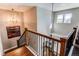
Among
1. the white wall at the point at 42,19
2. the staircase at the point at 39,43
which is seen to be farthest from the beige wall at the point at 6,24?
the white wall at the point at 42,19

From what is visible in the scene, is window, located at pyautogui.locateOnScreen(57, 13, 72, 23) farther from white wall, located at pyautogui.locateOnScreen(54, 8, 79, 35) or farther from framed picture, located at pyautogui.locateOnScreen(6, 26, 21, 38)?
framed picture, located at pyautogui.locateOnScreen(6, 26, 21, 38)

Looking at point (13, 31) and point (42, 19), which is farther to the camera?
point (13, 31)

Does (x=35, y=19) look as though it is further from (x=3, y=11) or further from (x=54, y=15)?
(x=54, y=15)

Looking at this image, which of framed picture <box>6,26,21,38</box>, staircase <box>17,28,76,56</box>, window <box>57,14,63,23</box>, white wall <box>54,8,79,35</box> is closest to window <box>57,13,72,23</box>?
window <box>57,14,63,23</box>

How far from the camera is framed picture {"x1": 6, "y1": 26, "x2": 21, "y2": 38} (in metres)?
4.44

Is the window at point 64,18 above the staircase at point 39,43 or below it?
above

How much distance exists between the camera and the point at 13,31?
4645 millimetres

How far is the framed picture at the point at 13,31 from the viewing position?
4.44 metres

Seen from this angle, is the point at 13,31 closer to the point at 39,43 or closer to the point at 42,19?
the point at 42,19

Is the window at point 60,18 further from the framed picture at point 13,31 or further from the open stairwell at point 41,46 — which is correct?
the framed picture at point 13,31

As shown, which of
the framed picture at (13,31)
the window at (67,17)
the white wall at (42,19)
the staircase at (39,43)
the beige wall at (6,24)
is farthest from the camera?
the window at (67,17)

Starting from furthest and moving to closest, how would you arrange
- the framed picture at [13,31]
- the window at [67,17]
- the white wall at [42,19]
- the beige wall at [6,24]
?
the window at [67,17] < the framed picture at [13,31] < the beige wall at [6,24] < the white wall at [42,19]

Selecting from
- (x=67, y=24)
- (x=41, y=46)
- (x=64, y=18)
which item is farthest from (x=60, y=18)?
(x=41, y=46)

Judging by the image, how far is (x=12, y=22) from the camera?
456 centimetres
